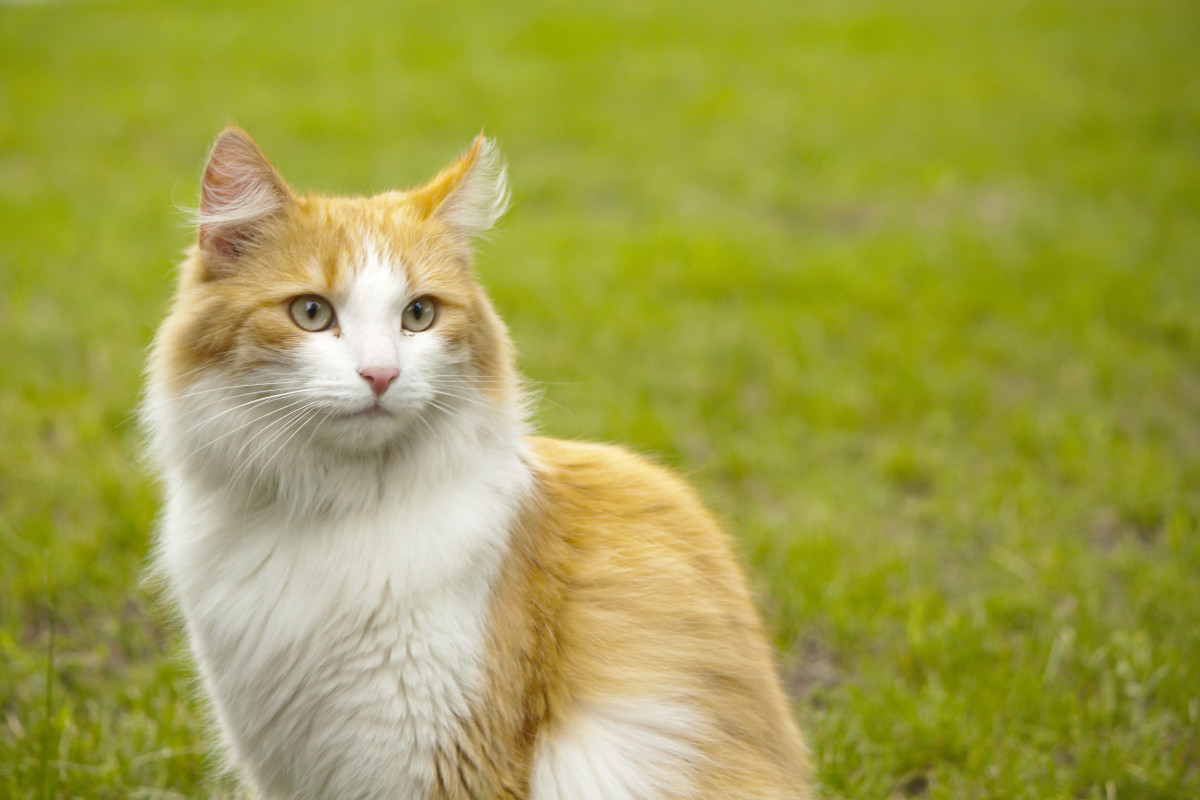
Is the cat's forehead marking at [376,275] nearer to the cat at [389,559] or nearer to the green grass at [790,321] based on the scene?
the cat at [389,559]

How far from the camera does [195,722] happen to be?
8.79 feet

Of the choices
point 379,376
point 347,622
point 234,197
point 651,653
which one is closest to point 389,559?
point 347,622

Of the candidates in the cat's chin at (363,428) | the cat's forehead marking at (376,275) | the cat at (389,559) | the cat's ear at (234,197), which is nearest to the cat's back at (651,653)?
the cat at (389,559)

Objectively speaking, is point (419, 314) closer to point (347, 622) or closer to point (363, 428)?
point (363, 428)

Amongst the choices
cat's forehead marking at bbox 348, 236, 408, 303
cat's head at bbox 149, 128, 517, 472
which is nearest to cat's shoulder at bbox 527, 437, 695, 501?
cat's head at bbox 149, 128, 517, 472

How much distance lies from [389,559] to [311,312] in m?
0.54

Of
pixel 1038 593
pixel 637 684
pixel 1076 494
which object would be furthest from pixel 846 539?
pixel 637 684

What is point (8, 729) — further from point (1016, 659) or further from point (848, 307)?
point (848, 307)

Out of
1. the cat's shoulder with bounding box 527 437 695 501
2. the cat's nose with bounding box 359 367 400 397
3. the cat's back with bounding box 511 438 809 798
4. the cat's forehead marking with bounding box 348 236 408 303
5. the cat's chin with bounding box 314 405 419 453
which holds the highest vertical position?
the cat's forehead marking with bounding box 348 236 408 303

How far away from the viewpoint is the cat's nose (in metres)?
1.80

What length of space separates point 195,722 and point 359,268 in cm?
158

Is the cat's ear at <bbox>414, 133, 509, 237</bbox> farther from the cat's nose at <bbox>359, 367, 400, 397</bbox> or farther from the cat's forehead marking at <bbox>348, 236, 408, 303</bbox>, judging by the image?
the cat's nose at <bbox>359, 367, 400, 397</bbox>

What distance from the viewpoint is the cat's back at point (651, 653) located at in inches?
77.8

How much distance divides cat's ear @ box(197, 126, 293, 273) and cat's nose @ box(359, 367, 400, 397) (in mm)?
454
